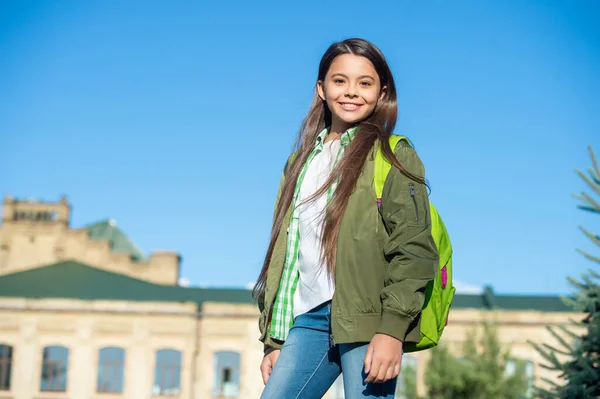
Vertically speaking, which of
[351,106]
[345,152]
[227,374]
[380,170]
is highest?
[227,374]

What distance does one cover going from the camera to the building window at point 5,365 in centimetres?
3862

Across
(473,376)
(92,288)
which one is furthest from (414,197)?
(92,288)

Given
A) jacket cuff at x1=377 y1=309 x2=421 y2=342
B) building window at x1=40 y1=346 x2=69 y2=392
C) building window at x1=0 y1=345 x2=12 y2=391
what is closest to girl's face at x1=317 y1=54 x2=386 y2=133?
jacket cuff at x1=377 y1=309 x2=421 y2=342

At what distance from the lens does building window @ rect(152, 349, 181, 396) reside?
127 feet

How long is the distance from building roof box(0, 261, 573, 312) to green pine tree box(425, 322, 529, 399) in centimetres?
787

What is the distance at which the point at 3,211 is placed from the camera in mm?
50500

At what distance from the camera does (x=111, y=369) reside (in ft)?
127

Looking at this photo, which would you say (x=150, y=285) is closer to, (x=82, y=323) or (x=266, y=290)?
(x=82, y=323)

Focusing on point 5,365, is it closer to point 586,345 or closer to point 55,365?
point 55,365

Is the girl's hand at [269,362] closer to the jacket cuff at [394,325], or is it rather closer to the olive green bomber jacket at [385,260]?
the olive green bomber jacket at [385,260]

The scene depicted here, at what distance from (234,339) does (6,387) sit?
968 centimetres

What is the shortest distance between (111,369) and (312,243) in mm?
36563

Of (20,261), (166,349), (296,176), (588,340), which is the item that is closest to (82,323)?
(166,349)

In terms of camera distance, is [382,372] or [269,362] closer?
[382,372]
